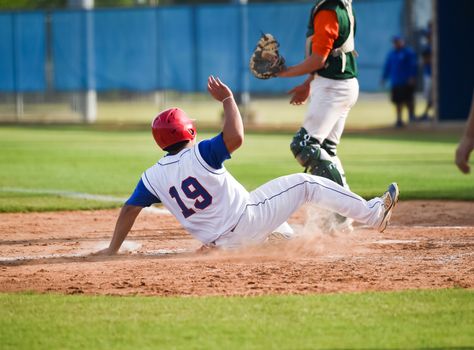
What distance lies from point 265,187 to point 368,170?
654 centimetres

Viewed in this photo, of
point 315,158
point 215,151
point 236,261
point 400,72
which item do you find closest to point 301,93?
point 315,158

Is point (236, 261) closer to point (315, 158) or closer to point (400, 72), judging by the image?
point (315, 158)

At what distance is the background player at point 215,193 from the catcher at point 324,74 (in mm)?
1087

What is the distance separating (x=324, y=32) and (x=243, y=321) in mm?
3357

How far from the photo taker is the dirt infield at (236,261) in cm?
560

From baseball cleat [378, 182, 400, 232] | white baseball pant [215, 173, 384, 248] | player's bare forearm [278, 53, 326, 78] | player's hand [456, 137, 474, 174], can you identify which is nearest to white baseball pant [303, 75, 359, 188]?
player's bare forearm [278, 53, 326, 78]

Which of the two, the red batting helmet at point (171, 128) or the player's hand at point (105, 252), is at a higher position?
the red batting helmet at point (171, 128)

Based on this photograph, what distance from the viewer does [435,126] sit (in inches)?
864

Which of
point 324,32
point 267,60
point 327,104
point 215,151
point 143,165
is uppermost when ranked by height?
point 324,32

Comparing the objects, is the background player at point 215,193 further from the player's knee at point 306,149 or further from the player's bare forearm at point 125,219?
the player's knee at point 306,149

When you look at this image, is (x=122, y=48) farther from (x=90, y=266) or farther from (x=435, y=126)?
(x=90, y=266)

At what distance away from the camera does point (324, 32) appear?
7.37 m

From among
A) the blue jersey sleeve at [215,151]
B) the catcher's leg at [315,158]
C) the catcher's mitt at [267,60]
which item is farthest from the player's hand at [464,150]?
the catcher's mitt at [267,60]

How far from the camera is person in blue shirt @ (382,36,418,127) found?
2200 cm
